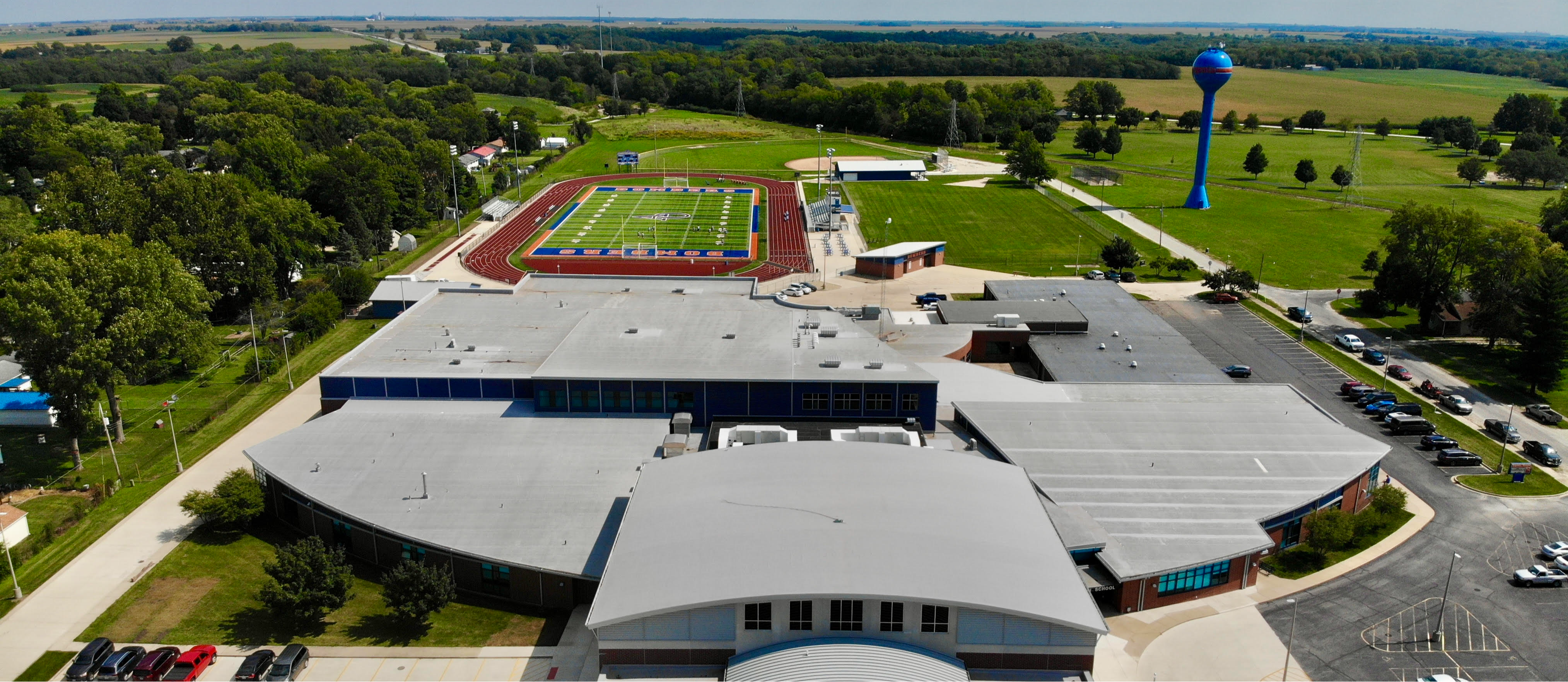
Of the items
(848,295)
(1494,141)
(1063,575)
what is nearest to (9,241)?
(848,295)

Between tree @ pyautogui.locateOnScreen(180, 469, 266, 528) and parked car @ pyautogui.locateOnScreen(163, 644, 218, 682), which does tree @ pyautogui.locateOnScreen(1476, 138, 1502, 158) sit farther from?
parked car @ pyautogui.locateOnScreen(163, 644, 218, 682)

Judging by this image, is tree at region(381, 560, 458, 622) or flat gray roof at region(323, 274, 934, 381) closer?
tree at region(381, 560, 458, 622)

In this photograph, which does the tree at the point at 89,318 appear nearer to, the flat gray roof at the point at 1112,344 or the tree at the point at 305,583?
the tree at the point at 305,583

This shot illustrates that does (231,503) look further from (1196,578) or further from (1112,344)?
(1112,344)

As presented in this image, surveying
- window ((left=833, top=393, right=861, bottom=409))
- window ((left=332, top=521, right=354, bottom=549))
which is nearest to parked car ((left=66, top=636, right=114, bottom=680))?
window ((left=332, top=521, right=354, bottom=549))

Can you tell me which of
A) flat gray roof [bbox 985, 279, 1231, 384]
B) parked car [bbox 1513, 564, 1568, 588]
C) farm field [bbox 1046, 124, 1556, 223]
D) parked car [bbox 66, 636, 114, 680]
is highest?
farm field [bbox 1046, 124, 1556, 223]

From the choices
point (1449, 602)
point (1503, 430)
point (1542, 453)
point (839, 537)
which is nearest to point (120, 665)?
point (839, 537)

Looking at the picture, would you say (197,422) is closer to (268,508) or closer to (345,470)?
(268,508)
